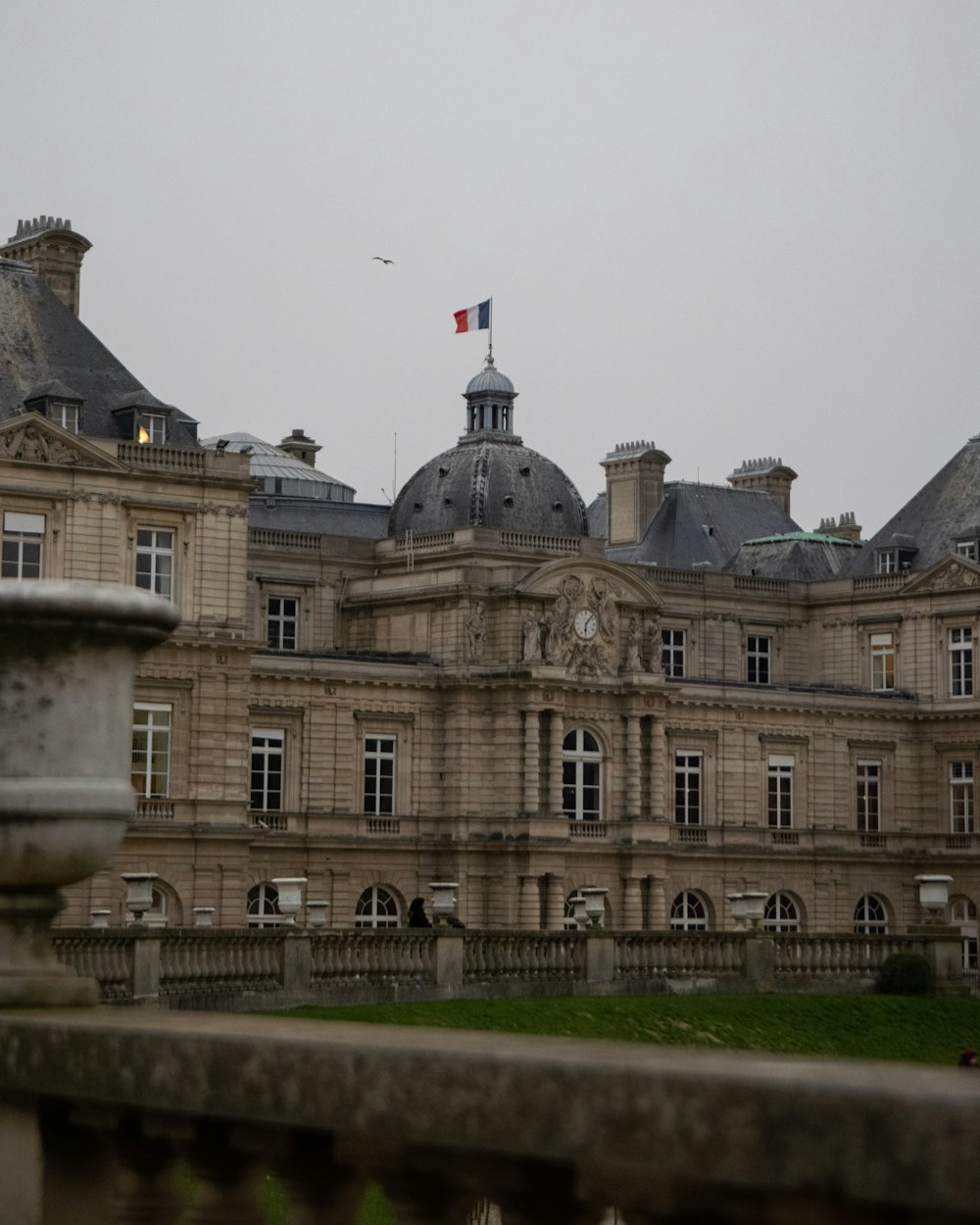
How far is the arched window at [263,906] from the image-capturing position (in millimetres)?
59156

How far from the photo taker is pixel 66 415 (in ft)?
179

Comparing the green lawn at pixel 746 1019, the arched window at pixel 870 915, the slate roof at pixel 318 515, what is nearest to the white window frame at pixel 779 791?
the arched window at pixel 870 915

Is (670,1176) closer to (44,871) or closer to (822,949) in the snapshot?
(44,871)

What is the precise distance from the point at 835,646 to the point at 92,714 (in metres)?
69.8

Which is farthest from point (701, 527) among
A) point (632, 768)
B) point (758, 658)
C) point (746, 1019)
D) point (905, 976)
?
point (746, 1019)

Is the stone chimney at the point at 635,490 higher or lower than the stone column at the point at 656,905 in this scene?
higher

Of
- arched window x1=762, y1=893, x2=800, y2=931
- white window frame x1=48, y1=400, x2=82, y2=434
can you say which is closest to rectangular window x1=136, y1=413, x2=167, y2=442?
white window frame x1=48, y1=400, x2=82, y2=434

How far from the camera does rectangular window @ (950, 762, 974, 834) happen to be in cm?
7122

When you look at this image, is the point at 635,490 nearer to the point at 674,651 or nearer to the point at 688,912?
the point at 674,651

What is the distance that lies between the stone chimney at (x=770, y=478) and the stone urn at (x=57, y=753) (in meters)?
82.8

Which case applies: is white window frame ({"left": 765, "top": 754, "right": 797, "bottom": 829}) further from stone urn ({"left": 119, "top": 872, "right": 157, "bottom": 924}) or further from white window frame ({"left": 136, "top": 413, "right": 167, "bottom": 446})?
stone urn ({"left": 119, "top": 872, "right": 157, "bottom": 924})

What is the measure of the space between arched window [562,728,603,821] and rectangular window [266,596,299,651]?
9.69 metres

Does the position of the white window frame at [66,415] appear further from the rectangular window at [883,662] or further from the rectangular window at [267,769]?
the rectangular window at [883,662]

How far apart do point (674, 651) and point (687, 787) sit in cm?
869
